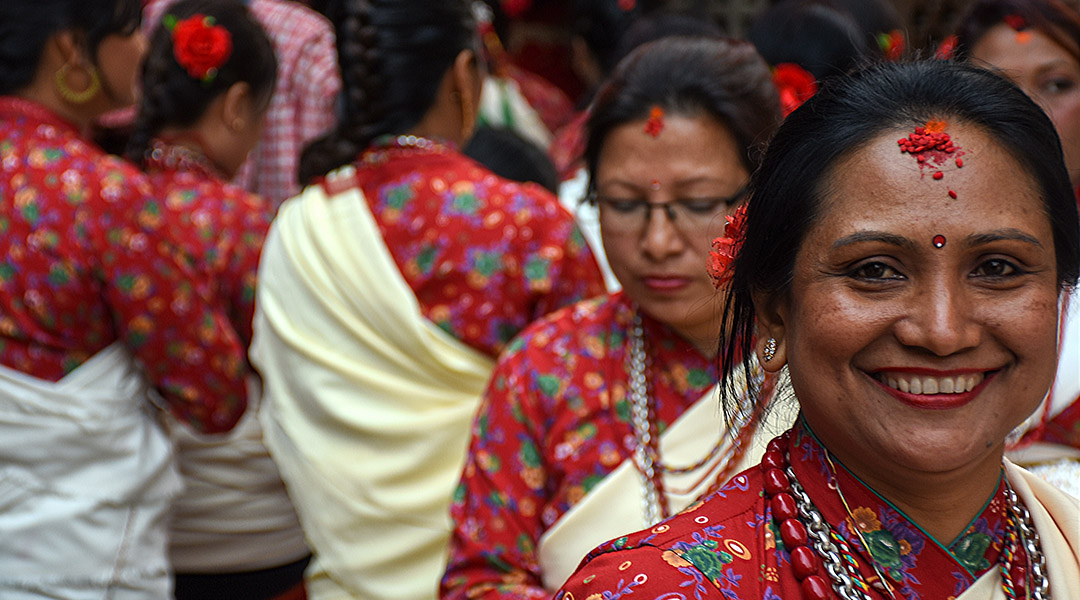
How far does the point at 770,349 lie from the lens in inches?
58.0

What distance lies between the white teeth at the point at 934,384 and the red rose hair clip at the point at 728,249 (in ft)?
0.94

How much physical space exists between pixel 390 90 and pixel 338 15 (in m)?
0.28

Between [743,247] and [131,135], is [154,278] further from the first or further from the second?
[743,247]

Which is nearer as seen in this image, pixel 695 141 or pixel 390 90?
pixel 695 141

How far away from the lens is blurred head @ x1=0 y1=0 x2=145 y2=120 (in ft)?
8.82

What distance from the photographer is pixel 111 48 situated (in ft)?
9.30

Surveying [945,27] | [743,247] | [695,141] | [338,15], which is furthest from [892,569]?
[945,27]

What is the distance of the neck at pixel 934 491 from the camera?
4.42 ft

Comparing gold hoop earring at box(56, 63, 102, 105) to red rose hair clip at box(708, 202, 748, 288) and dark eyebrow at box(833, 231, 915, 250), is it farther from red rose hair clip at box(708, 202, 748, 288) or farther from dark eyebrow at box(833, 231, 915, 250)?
dark eyebrow at box(833, 231, 915, 250)

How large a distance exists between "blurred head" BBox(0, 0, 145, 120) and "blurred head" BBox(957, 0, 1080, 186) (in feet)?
6.62

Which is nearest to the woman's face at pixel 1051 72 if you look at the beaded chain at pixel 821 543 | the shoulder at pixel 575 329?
the shoulder at pixel 575 329

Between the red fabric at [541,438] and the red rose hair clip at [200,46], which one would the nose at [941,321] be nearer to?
the red fabric at [541,438]

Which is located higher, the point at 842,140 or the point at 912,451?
the point at 842,140

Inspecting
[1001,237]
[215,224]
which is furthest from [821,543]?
[215,224]
